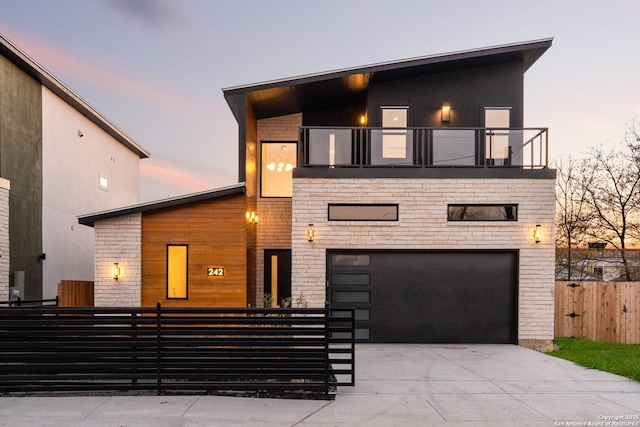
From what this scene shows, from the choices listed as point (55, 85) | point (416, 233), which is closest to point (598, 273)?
point (416, 233)

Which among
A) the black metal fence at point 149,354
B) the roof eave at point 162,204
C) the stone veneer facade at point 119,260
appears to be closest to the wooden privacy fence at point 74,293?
the stone veneer facade at point 119,260

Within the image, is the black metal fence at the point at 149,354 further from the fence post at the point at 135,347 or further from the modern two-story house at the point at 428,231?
the modern two-story house at the point at 428,231

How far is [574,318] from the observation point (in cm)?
1127

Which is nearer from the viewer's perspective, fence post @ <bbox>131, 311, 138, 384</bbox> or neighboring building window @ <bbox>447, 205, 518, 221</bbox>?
fence post @ <bbox>131, 311, 138, 384</bbox>

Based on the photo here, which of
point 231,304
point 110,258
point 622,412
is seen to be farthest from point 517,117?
point 110,258

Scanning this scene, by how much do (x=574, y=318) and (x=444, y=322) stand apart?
12.3 ft

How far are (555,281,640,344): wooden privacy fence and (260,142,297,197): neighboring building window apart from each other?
8.12m

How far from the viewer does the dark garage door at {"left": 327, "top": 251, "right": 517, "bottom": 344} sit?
1044cm

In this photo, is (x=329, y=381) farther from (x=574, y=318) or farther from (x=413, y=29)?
(x=413, y=29)

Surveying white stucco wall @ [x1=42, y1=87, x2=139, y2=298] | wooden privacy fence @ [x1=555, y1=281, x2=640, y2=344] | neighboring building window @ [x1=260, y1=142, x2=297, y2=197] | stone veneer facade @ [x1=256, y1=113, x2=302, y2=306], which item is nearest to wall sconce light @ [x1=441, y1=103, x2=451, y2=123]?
stone veneer facade @ [x1=256, y1=113, x2=302, y2=306]

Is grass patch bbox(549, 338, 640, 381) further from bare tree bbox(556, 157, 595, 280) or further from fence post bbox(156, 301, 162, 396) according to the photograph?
bare tree bbox(556, 157, 595, 280)

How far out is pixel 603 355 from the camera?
9180 mm

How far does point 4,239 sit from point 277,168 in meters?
8.18

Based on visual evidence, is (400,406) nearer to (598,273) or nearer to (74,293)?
(74,293)
